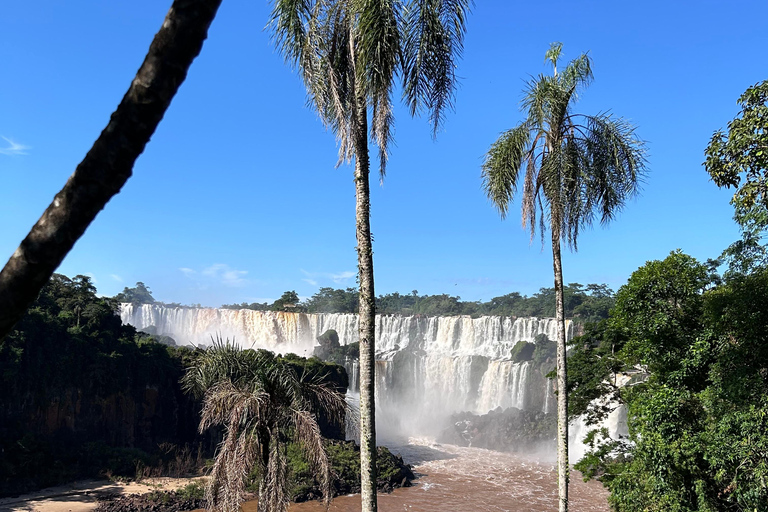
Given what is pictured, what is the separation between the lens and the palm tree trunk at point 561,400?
9.52 m

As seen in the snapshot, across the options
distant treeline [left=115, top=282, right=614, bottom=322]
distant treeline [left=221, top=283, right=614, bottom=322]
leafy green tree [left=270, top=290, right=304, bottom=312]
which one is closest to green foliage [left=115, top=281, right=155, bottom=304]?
distant treeline [left=115, top=282, right=614, bottom=322]

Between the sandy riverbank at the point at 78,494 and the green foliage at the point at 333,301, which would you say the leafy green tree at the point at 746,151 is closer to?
the sandy riverbank at the point at 78,494

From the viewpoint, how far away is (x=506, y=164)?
9680 mm

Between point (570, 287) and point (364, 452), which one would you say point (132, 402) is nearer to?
point (364, 452)

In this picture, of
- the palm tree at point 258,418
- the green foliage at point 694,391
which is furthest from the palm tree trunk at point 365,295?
the green foliage at point 694,391

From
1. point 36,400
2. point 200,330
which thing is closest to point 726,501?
point 36,400

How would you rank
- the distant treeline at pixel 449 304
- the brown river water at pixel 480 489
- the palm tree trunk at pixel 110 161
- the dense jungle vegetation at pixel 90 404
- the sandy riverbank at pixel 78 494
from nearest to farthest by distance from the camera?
the palm tree trunk at pixel 110 161 → the sandy riverbank at pixel 78 494 → the brown river water at pixel 480 489 → the dense jungle vegetation at pixel 90 404 → the distant treeline at pixel 449 304

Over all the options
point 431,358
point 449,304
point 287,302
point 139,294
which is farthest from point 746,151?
point 139,294

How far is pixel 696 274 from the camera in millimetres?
11297

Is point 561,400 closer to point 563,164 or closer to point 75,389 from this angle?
point 563,164

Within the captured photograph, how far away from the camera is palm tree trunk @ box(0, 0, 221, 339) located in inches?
79.4

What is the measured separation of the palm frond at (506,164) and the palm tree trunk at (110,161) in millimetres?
7950

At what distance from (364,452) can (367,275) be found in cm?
178

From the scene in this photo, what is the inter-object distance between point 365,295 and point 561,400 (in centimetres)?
525
